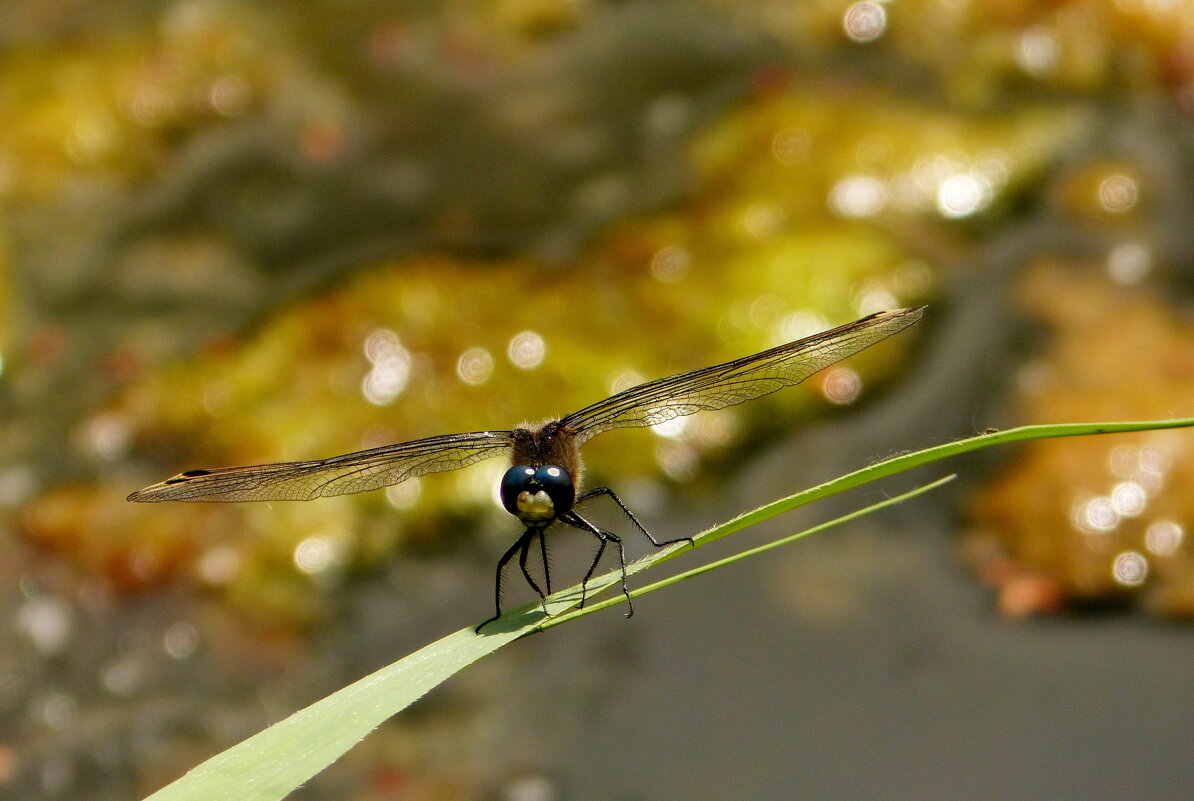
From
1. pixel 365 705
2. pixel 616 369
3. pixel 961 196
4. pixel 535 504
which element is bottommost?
pixel 365 705

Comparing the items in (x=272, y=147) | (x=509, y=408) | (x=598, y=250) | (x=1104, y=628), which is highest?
(x=272, y=147)

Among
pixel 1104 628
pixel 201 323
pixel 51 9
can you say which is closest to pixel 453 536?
pixel 201 323

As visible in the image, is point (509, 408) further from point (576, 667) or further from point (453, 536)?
point (576, 667)

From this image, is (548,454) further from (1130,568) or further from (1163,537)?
(1163,537)

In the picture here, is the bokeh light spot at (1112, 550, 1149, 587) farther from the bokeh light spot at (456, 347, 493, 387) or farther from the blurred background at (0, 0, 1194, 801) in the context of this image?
the bokeh light spot at (456, 347, 493, 387)

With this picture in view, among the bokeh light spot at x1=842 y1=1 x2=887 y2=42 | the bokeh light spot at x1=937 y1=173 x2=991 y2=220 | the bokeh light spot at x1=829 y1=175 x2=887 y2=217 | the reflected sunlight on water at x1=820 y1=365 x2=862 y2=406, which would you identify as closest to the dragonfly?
the reflected sunlight on water at x1=820 y1=365 x2=862 y2=406

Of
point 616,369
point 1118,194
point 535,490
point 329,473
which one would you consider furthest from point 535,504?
point 1118,194
